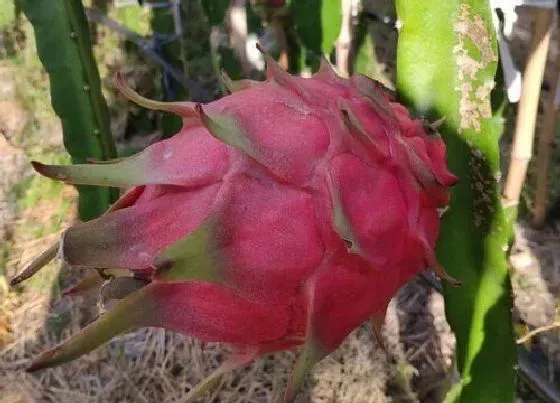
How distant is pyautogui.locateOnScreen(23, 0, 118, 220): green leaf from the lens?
79cm

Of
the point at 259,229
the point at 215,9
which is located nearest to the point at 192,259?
the point at 259,229

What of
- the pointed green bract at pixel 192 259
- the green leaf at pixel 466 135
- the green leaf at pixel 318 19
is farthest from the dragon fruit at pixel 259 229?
the green leaf at pixel 318 19

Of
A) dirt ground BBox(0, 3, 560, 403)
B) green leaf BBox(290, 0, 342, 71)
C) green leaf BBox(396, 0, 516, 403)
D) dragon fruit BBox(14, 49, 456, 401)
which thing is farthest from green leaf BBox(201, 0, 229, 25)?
dragon fruit BBox(14, 49, 456, 401)

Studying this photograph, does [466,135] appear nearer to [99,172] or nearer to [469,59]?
[469,59]

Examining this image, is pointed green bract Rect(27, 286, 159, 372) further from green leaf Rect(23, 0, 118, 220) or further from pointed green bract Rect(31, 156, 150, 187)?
green leaf Rect(23, 0, 118, 220)

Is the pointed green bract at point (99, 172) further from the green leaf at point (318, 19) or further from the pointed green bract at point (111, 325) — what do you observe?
the green leaf at point (318, 19)

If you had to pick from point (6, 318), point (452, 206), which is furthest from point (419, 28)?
point (6, 318)

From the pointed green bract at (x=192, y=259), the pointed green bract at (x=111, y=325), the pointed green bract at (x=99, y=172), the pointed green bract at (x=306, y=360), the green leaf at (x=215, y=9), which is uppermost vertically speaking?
the pointed green bract at (x=99, y=172)

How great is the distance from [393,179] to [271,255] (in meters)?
0.08

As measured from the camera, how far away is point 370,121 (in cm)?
38

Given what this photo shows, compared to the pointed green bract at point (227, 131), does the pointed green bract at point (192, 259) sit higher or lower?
lower

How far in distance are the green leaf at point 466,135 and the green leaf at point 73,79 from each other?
1.39ft

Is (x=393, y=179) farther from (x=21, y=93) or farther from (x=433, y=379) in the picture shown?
(x=21, y=93)

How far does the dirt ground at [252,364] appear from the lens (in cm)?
106
